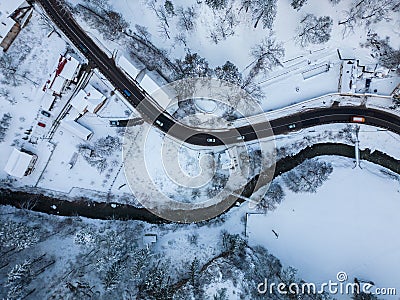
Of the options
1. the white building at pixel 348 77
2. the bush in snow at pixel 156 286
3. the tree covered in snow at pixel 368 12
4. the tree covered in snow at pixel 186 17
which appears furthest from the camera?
the white building at pixel 348 77

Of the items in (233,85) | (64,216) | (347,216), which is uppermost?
(233,85)

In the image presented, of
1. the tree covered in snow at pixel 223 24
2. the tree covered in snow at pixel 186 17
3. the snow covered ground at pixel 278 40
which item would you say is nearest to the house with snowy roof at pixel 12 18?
the snow covered ground at pixel 278 40

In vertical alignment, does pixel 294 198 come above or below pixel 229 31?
below

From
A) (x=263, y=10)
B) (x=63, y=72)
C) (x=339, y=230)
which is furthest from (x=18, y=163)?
(x=339, y=230)

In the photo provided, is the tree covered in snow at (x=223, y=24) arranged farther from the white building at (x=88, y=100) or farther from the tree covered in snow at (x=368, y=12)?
the white building at (x=88, y=100)

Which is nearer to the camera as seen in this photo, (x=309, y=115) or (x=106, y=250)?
(x=106, y=250)

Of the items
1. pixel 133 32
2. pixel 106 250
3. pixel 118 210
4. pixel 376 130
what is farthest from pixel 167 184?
pixel 376 130

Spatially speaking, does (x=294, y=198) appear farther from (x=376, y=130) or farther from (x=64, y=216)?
(x=64, y=216)

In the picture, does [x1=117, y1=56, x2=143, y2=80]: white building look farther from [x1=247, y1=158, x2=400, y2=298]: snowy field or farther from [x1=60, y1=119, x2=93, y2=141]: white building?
[x1=247, y1=158, x2=400, y2=298]: snowy field
